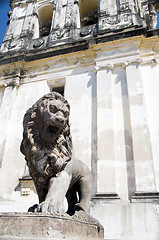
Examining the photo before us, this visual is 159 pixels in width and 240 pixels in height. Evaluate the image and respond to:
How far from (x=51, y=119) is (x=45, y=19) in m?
13.1

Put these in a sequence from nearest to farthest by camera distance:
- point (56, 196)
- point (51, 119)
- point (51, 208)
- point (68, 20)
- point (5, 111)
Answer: point (51, 208) → point (56, 196) → point (51, 119) → point (5, 111) → point (68, 20)

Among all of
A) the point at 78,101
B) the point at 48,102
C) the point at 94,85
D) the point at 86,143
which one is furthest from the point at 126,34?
the point at 48,102

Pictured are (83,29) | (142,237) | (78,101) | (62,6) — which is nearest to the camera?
(142,237)

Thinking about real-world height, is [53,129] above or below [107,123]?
Result: below

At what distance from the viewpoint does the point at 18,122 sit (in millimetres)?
9273

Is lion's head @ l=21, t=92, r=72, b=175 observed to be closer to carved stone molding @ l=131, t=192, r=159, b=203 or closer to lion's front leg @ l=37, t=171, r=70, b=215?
lion's front leg @ l=37, t=171, r=70, b=215

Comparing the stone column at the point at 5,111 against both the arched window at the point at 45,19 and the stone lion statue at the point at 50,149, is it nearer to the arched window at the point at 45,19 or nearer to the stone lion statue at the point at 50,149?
the stone lion statue at the point at 50,149

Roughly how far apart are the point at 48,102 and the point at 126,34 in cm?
694

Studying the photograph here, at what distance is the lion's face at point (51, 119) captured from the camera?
3.41 meters

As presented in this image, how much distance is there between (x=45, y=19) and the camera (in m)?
14.5

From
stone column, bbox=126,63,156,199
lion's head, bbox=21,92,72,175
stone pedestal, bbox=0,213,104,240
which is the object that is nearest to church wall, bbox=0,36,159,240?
stone column, bbox=126,63,156,199

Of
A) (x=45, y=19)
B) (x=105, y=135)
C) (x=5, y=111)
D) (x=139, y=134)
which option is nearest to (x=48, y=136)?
(x=105, y=135)

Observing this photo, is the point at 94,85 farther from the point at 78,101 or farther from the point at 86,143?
the point at 86,143

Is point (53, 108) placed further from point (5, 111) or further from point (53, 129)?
point (5, 111)
